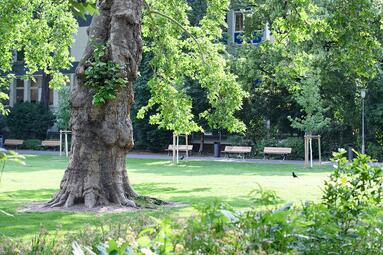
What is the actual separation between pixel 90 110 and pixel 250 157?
2687 cm

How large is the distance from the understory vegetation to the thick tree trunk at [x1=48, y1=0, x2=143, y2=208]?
24.1 feet

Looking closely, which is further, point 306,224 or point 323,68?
point 323,68

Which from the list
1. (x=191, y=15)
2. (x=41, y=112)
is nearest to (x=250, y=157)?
(x=191, y=15)

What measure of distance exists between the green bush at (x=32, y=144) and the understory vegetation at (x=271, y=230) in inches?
1669

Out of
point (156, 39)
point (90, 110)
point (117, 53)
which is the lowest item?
point (90, 110)

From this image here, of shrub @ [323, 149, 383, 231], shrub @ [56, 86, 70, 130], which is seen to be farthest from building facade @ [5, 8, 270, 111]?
shrub @ [323, 149, 383, 231]

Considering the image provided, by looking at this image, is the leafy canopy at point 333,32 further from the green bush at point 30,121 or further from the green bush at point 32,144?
the green bush at point 30,121

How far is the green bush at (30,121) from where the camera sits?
49.2 metres

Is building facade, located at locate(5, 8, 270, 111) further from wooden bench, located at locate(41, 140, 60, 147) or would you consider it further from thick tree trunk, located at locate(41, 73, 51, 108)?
wooden bench, located at locate(41, 140, 60, 147)

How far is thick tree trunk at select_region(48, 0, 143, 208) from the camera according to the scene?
13039 millimetres

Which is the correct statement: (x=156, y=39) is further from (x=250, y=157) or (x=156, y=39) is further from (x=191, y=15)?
(x=191, y=15)

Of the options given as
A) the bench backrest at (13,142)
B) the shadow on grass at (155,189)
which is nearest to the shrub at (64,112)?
the bench backrest at (13,142)

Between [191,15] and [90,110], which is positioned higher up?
[191,15]

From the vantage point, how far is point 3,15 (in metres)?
20.8
